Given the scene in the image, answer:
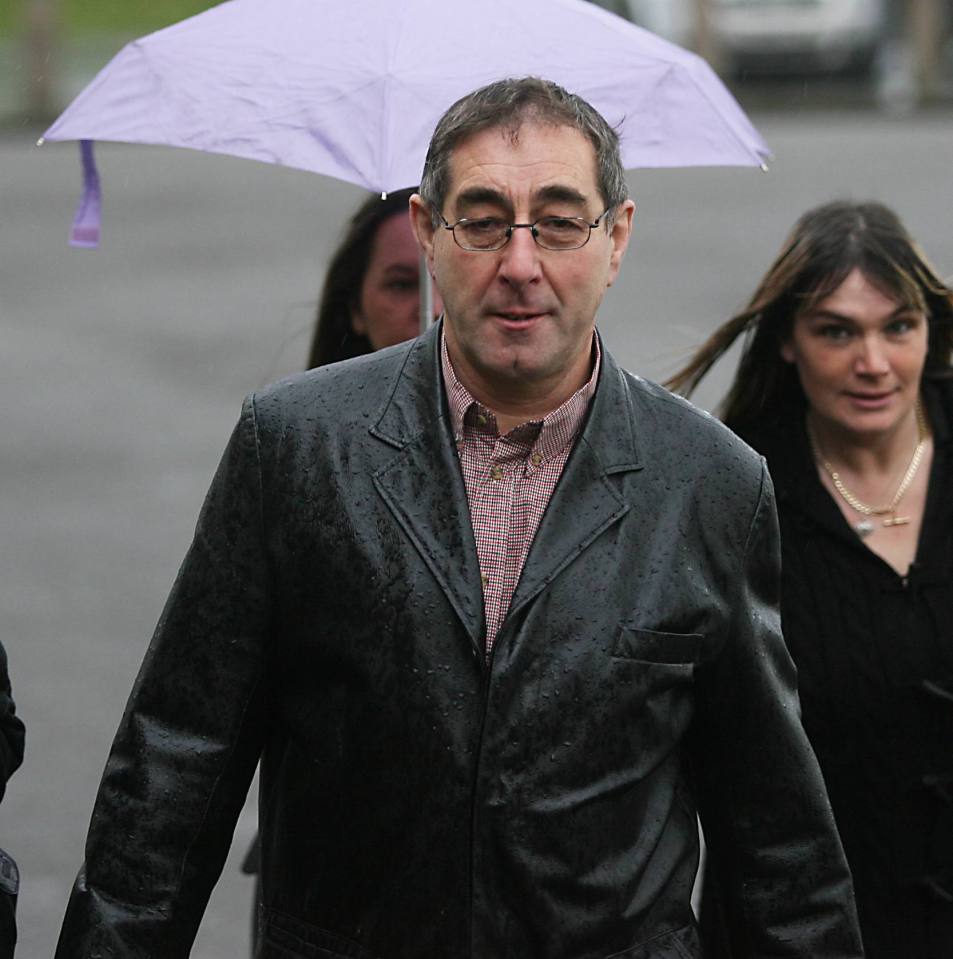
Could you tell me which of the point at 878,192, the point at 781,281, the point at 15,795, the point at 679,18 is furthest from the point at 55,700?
the point at 679,18

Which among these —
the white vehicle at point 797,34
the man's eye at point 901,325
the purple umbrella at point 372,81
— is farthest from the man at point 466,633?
the white vehicle at point 797,34

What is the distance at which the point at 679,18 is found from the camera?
1012 inches

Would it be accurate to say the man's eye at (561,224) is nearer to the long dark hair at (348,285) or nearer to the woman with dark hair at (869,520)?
the woman with dark hair at (869,520)

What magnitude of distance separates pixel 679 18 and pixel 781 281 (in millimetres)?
21762

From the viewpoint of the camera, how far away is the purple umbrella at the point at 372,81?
4.21m

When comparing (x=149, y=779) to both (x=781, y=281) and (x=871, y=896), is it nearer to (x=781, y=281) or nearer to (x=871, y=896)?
(x=871, y=896)

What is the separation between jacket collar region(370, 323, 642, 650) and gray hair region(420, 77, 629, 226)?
258 mm

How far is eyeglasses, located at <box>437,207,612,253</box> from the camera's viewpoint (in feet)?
9.79

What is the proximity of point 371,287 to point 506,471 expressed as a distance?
200cm

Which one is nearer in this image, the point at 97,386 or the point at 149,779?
the point at 149,779

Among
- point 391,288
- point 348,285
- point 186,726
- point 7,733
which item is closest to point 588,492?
point 186,726

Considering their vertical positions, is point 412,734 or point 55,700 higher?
point 412,734

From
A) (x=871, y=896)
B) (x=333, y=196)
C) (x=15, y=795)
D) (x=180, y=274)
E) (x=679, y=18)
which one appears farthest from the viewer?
(x=679, y=18)

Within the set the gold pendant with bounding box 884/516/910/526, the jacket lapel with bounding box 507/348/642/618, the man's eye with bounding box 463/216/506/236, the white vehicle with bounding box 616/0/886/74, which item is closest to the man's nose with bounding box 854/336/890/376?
the gold pendant with bounding box 884/516/910/526
